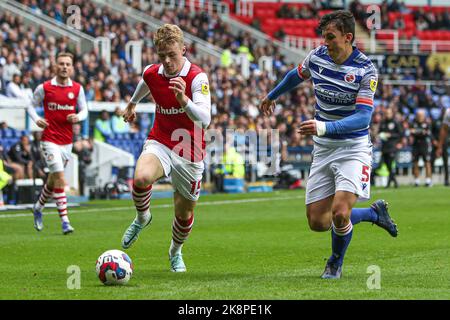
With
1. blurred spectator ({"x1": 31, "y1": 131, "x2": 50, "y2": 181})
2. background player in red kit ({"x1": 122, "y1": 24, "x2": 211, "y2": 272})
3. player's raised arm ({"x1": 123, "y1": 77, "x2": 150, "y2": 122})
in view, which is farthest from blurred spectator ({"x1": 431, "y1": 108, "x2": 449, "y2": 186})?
background player in red kit ({"x1": 122, "y1": 24, "x2": 211, "y2": 272})

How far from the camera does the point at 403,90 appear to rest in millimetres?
45781

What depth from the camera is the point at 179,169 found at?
1083cm

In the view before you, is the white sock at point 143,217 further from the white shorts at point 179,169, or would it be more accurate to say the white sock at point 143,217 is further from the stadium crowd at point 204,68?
the stadium crowd at point 204,68

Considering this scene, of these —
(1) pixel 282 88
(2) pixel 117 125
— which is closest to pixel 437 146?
(2) pixel 117 125

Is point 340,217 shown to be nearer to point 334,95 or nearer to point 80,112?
→ point 334,95

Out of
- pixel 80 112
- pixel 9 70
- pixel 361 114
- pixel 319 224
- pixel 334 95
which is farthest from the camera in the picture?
pixel 9 70

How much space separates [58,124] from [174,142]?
6042mm

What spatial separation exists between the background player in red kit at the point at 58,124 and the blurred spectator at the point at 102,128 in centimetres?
991

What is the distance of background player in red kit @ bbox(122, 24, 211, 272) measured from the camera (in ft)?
34.6

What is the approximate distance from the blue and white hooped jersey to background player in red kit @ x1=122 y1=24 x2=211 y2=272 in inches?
43.8
